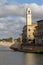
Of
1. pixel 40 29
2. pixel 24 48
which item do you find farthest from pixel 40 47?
pixel 40 29

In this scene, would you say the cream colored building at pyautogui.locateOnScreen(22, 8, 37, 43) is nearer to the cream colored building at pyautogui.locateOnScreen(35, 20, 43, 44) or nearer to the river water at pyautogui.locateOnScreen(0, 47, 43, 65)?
the cream colored building at pyautogui.locateOnScreen(35, 20, 43, 44)

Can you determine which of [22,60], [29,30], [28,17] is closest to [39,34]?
[29,30]

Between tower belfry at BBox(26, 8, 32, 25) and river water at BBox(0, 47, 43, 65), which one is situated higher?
tower belfry at BBox(26, 8, 32, 25)

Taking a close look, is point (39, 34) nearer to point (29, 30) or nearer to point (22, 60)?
point (29, 30)

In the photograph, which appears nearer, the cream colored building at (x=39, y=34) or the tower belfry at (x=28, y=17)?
the cream colored building at (x=39, y=34)

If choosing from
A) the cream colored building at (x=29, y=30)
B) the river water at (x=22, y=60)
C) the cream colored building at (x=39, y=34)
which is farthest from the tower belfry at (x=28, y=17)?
the river water at (x=22, y=60)

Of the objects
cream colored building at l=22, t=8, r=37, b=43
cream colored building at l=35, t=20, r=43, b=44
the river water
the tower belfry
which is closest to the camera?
the river water

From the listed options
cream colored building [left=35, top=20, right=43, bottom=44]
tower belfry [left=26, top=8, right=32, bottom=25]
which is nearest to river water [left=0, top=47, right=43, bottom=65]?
cream colored building [left=35, top=20, right=43, bottom=44]

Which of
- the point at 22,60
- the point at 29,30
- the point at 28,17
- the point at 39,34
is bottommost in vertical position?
the point at 22,60

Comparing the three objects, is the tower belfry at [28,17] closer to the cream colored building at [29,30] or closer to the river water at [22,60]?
the cream colored building at [29,30]

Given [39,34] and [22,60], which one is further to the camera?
[39,34]

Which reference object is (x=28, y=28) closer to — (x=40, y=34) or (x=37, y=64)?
(x=40, y=34)

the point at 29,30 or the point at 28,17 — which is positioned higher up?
the point at 28,17

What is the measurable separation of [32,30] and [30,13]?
25.0ft
